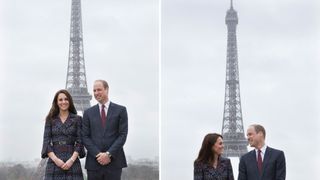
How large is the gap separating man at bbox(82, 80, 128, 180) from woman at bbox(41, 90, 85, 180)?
0.17 feet

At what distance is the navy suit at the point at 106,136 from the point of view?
3.29 m

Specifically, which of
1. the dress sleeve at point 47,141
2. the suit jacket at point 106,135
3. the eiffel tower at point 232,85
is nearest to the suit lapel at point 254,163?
the suit jacket at point 106,135

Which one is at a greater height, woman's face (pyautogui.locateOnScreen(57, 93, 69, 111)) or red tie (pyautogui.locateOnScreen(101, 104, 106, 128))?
woman's face (pyautogui.locateOnScreen(57, 93, 69, 111))

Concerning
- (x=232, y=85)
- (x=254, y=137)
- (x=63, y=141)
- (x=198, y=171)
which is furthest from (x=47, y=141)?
(x=232, y=85)

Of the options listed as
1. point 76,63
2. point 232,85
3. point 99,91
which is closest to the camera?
point 99,91

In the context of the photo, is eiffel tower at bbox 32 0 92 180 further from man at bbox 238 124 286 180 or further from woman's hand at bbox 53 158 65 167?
man at bbox 238 124 286 180

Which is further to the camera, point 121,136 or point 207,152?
point 121,136

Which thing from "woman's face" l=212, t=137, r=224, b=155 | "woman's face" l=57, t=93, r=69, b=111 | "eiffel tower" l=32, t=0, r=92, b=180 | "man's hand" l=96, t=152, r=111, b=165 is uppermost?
"eiffel tower" l=32, t=0, r=92, b=180

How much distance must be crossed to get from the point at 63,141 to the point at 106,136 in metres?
0.23

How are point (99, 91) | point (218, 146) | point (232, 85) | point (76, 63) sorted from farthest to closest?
1. point (232, 85)
2. point (76, 63)
3. point (99, 91)
4. point (218, 146)

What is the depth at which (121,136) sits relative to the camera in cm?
335

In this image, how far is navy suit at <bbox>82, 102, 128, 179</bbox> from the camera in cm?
329

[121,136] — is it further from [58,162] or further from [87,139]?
[58,162]

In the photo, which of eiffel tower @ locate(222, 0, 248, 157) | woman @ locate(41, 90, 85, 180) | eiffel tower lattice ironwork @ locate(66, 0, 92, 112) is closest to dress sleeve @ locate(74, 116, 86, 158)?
woman @ locate(41, 90, 85, 180)
